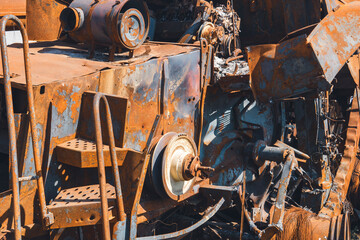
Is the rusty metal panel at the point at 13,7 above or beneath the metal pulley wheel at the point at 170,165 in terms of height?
above

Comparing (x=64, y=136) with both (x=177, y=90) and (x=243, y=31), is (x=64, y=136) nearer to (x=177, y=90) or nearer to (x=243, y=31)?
(x=177, y=90)

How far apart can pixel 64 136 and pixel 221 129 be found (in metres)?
2.05

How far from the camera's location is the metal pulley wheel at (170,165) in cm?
346

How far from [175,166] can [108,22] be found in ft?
4.75

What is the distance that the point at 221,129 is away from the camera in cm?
456

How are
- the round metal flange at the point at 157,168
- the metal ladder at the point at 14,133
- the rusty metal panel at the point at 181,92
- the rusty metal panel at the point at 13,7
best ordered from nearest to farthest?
1. the metal ladder at the point at 14,133
2. the round metal flange at the point at 157,168
3. the rusty metal panel at the point at 181,92
4. the rusty metal panel at the point at 13,7

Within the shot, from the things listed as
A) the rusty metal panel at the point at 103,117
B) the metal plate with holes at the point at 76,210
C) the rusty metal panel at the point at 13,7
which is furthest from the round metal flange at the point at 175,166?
the rusty metal panel at the point at 13,7

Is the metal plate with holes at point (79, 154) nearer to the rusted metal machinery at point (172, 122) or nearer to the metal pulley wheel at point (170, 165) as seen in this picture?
the rusted metal machinery at point (172, 122)

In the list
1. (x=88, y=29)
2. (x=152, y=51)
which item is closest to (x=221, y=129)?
(x=152, y=51)

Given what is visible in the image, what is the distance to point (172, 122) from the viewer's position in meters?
3.87

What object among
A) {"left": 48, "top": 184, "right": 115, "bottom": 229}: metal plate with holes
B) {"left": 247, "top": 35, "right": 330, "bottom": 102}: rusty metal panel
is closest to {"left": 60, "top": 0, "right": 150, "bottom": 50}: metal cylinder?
{"left": 247, "top": 35, "right": 330, "bottom": 102}: rusty metal panel

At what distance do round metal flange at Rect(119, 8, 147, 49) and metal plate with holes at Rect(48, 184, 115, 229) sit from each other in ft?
4.89

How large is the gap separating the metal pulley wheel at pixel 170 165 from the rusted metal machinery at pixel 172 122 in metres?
0.01

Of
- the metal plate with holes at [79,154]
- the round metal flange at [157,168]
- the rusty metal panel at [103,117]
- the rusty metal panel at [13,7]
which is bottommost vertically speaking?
the round metal flange at [157,168]
